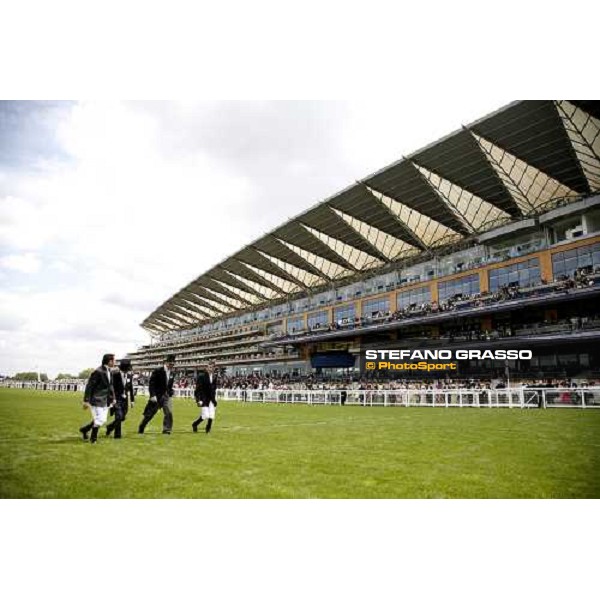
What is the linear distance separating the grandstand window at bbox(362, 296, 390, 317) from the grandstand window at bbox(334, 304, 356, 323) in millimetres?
1738

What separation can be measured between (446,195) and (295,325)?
98.5 ft

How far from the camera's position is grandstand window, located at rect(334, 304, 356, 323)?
172 ft

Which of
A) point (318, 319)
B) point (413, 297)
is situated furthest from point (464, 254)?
point (318, 319)

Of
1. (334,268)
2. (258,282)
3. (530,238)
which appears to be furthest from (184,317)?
(530,238)

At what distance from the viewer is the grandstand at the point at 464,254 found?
1196 inches

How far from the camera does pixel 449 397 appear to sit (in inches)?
952

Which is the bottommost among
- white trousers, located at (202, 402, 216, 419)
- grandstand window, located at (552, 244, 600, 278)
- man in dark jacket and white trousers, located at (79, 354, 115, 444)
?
white trousers, located at (202, 402, 216, 419)

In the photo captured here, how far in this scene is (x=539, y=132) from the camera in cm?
2969

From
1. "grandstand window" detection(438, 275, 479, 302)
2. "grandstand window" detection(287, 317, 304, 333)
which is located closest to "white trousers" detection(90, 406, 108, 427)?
"grandstand window" detection(438, 275, 479, 302)

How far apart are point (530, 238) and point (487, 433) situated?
101ft

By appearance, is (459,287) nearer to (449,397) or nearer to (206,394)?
(449,397)

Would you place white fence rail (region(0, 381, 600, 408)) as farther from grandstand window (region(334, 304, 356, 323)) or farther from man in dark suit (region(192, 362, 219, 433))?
grandstand window (region(334, 304, 356, 323))

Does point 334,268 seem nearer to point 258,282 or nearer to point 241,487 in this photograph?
point 258,282
